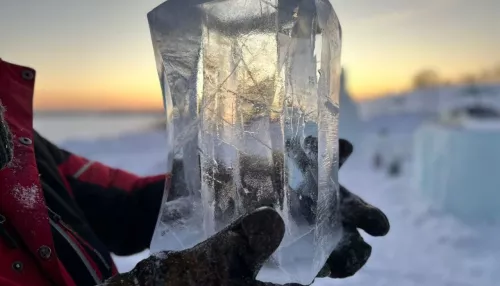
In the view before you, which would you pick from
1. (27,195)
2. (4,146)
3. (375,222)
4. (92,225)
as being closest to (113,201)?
(92,225)

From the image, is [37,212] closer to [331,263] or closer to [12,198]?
[12,198]

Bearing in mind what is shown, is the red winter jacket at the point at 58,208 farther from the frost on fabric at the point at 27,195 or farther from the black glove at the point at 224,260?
the black glove at the point at 224,260

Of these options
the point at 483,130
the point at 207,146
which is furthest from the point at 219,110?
the point at 483,130

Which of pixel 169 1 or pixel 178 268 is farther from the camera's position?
pixel 169 1

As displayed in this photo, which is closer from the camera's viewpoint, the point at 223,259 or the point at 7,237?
the point at 223,259

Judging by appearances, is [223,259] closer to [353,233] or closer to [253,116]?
[253,116]

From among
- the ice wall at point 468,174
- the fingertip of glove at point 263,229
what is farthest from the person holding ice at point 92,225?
the ice wall at point 468,174

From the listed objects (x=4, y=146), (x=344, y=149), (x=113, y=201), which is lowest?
(x=113, y=201)

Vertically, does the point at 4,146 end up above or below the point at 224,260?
above
